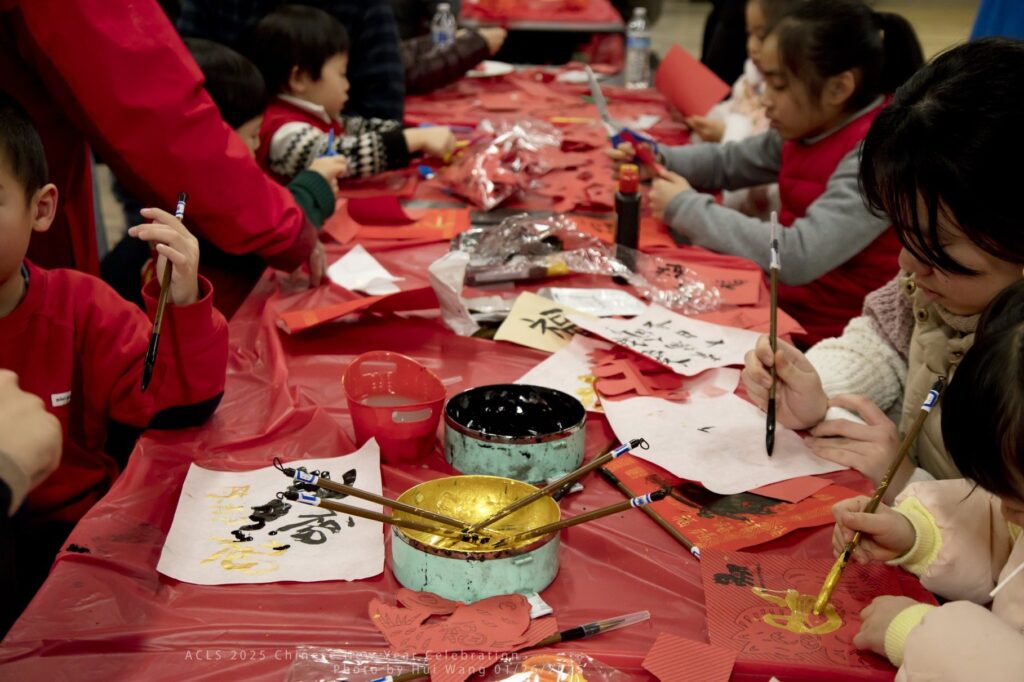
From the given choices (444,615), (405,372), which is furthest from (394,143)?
(444,615)

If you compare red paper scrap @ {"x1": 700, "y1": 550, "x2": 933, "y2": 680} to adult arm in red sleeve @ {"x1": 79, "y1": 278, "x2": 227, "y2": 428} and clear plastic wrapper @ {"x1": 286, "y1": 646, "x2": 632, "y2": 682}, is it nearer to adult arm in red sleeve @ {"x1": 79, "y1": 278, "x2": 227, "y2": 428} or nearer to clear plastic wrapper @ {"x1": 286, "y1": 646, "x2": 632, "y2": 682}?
clear plastic wrapper @ {"x1": 286, "y1": 646, "x2": 632, "y2": 682}

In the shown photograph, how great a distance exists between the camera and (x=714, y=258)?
1.93 metres

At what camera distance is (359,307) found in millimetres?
1566

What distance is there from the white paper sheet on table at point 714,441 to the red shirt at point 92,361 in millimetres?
553

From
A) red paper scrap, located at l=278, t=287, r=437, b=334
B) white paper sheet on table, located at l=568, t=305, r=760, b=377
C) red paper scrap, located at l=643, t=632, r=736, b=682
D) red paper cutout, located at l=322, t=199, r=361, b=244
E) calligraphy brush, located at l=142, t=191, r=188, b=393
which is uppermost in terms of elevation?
calligraphy brush, located at l=142, t=191, r=188, b=393

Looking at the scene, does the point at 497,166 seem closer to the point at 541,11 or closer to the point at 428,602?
the point at 428,602

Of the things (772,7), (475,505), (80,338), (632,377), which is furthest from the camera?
(772,7)

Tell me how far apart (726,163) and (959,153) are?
154 cm

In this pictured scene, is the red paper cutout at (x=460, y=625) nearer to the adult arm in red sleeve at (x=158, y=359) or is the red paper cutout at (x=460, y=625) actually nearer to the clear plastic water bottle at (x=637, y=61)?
the adult arm in red sleeve at (x=158, y=359)

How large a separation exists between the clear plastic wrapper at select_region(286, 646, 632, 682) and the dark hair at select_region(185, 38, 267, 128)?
149 cm

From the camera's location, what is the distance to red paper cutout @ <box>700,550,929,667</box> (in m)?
0.86

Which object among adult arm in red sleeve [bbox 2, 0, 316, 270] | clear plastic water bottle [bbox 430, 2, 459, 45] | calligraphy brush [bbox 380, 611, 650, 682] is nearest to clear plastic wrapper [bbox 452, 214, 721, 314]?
adult arm in red sleeve [bbox 2, 0, 316, 270]

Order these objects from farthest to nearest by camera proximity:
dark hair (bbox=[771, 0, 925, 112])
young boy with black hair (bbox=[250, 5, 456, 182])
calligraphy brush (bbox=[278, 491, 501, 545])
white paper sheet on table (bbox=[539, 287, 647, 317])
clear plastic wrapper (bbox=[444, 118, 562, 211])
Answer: young boy with black hair (bbox=[250, 5, 456, 182]), clear plastic wrapper (bbox=[444, 118, 562, 211]), dark hair (bbox=[771, 0, 925, 112]), white paper sheet on table (bbox=[539, 287, 647, 317]), calligraphy brush (bbox=[278, 491, 501, 545])

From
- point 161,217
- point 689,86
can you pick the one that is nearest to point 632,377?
point 161,217
